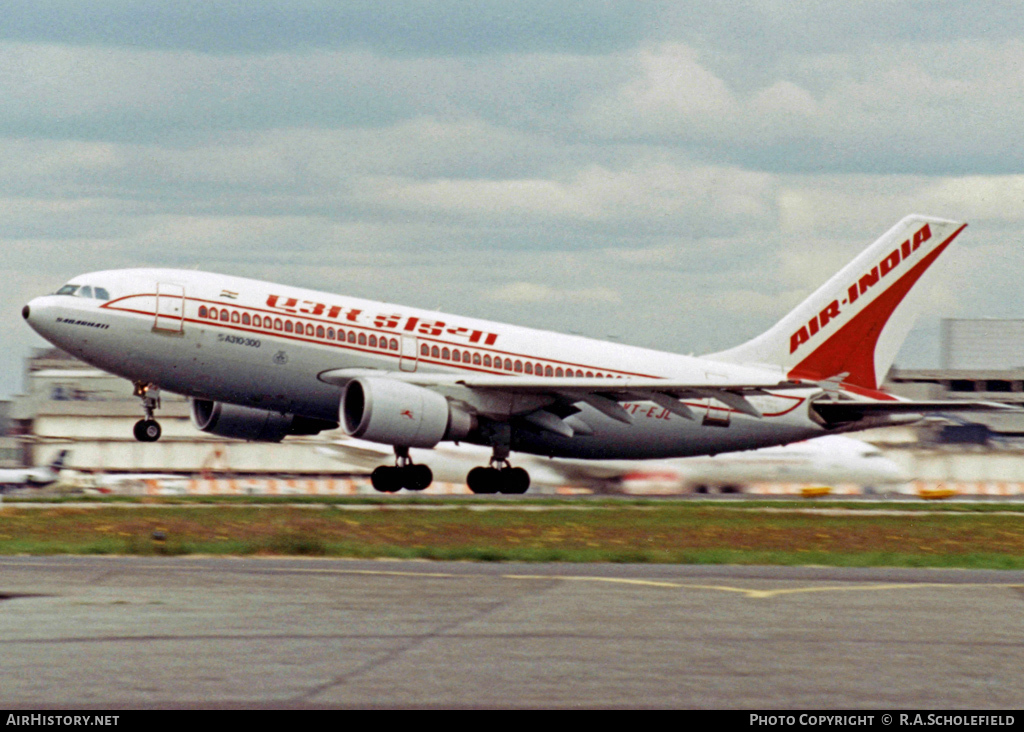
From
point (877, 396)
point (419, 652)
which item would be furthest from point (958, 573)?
point (877, 396)

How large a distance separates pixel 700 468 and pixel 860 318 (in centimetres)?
794

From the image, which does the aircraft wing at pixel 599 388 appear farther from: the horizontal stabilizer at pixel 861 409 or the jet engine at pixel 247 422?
the horizontal stabilizer at pixel 861 409

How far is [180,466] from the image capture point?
320ft

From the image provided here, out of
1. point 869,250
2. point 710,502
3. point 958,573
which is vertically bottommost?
point 958,573

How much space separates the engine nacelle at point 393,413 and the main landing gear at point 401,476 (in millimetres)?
2367

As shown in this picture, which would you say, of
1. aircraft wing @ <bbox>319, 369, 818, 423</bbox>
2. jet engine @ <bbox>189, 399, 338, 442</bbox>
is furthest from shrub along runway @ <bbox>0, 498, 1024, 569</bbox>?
jet engine @ <bbox>189, 399, 338, 442</bbox>

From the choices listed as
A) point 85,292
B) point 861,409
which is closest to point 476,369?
point 85,292

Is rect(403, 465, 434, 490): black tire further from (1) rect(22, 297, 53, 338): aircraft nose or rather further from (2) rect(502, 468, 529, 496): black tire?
(1) rect(22, 297, 53, 338): aircraft nose

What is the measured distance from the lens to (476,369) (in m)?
44.6

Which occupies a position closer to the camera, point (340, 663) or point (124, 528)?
point (340, 663)

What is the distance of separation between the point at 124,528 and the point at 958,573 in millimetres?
17479

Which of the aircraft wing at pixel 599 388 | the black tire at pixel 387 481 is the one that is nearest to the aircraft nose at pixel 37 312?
the aircraft wing at pixel 599 388
